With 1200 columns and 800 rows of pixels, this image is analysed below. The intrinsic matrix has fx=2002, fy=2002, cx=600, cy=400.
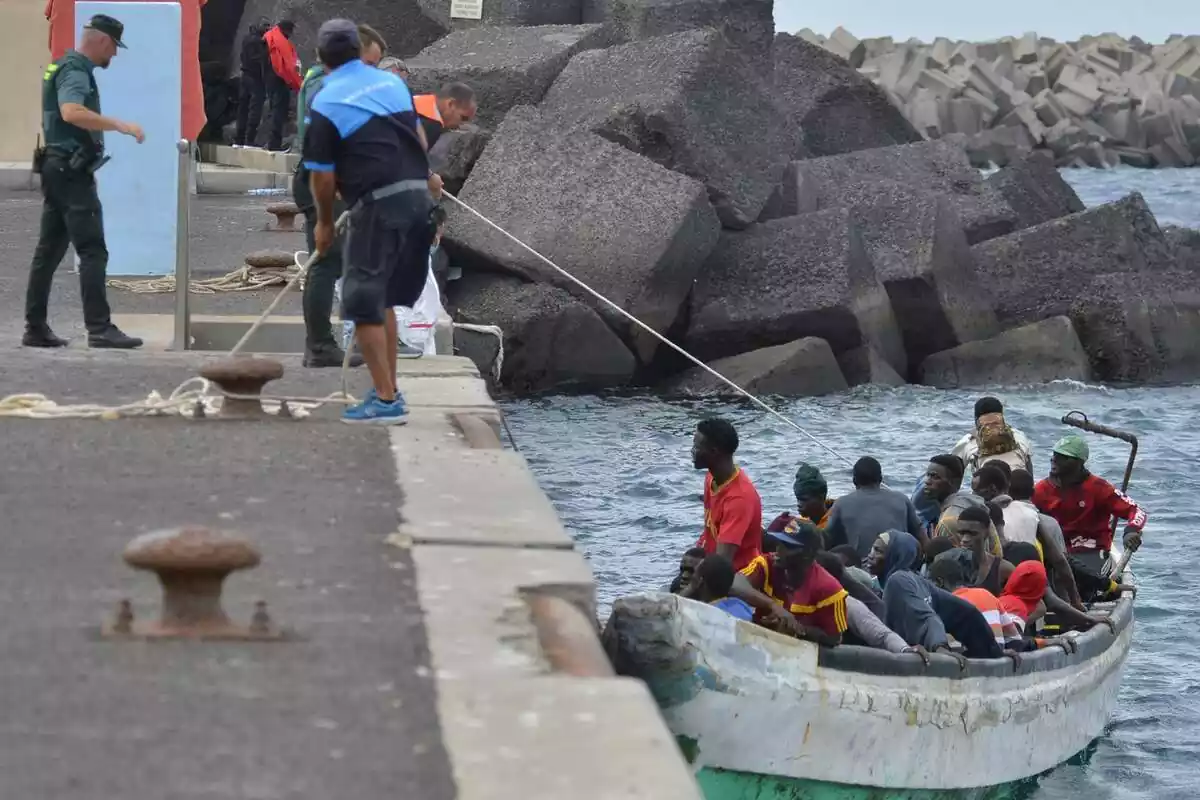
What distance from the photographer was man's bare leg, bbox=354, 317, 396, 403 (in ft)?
25.5

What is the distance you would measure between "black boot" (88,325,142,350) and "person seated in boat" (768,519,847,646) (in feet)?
12.4

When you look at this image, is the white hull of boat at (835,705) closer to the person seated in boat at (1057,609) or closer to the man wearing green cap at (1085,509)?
the person seated in boat at (1057,609)

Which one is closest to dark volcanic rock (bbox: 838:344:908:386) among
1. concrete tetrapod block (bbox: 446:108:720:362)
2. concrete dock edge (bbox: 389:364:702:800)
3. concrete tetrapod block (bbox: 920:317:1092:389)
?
concrete tetrapod block (bbox: 920:317:1092:389)

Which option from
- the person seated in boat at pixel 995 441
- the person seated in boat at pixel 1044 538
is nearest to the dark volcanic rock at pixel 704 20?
the person seated in boat at pixel 995 441

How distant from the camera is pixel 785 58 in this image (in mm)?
24859

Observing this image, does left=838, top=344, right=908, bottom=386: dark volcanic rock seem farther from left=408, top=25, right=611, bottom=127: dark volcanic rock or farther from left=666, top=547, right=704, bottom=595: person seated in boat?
left=666, top=547, right=704, bottom=595: person seated in boat

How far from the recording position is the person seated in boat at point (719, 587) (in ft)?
25.1

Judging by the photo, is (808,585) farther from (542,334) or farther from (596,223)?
(596,223)

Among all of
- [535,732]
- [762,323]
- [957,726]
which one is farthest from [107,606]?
[762,323]

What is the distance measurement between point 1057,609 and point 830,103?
15.8 metres

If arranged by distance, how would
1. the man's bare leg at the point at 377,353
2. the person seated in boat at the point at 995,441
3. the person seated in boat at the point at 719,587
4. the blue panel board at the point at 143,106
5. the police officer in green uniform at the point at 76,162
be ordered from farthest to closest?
the blue panel board at the point at 143,106 → the person seated in boat at the point at 995,441 → the police officer in green uniform at the point at 76,162 → the man's bare leg at the point at 377,353 → the person seated in boat at the point at 719,587

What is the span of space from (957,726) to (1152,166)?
60.7 metres

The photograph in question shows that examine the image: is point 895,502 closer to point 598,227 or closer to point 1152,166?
point 598,227

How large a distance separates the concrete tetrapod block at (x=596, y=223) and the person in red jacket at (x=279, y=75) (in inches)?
161
